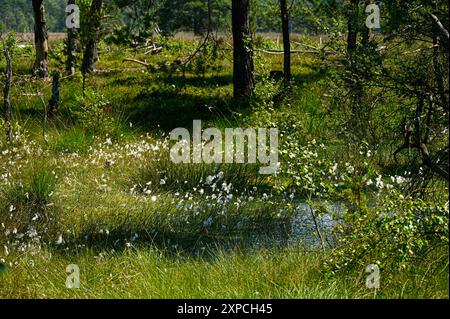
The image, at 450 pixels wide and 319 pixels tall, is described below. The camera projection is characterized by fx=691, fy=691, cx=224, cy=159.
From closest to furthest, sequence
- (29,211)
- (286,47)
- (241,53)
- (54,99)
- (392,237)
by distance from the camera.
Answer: (392,237) < (29,211) < (54,99) < (241,53) < (286,47)

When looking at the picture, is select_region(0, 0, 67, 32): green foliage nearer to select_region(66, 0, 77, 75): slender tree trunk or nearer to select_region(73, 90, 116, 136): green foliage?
select_region(66, 0, 77, 75): slender tree trunk

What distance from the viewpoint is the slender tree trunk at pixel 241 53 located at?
12930 mm

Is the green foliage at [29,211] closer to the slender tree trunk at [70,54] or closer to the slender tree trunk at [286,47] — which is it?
the slender tree trunk at [70,54]

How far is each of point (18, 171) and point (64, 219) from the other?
1937 millimetres

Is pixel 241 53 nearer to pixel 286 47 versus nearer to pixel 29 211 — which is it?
pixel 286 47

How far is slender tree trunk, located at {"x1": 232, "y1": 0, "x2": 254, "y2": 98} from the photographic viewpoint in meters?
12.9

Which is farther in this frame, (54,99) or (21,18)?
(21,18)

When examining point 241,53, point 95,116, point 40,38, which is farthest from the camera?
point 40,38

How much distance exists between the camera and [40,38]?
1577 centimetres

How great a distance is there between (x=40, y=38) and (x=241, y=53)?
525 cm

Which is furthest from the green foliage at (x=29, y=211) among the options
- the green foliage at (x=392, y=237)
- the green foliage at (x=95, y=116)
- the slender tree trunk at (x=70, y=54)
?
the slender tree trunk at (x=70, y=54)

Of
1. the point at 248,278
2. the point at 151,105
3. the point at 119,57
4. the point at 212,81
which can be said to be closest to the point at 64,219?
the point at 248,278

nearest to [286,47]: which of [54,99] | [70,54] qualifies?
[70,54]
